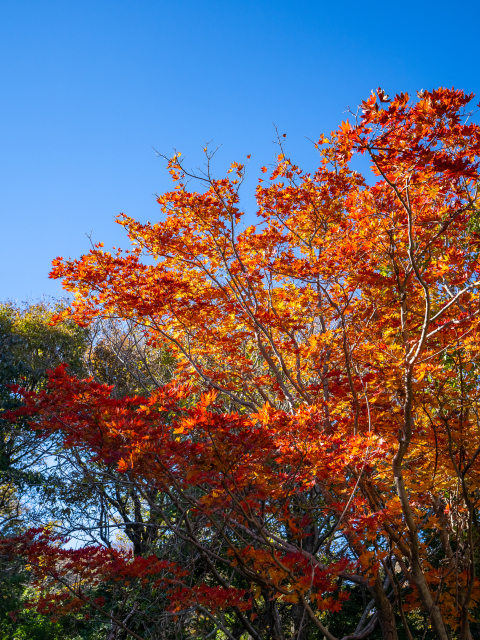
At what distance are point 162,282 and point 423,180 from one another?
11.2 feet

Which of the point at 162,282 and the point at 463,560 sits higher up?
the point at 162,282

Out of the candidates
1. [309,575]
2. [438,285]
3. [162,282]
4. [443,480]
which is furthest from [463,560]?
[162,282]

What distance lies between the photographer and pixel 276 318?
5680mm

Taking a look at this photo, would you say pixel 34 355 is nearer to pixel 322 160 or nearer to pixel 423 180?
pixel 322 160

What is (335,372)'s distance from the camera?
5.01 meters

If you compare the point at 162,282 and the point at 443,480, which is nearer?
the point at 443,480

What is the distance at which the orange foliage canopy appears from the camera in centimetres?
359

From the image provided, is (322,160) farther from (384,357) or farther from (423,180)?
(384,357)

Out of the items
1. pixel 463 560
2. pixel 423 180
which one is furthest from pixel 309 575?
pixel 423 180

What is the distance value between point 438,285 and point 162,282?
3.70m

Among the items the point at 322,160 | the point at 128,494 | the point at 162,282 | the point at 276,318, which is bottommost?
the point at 128,494

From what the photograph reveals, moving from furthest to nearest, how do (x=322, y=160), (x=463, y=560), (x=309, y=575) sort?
1. (x=322, y=160)
2. (x=463, y=560)
3. (x=309, y=575)

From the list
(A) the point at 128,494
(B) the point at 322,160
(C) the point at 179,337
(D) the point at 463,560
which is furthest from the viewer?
(A) the point at 128,494

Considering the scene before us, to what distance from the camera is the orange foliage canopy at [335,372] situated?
11.8ft
